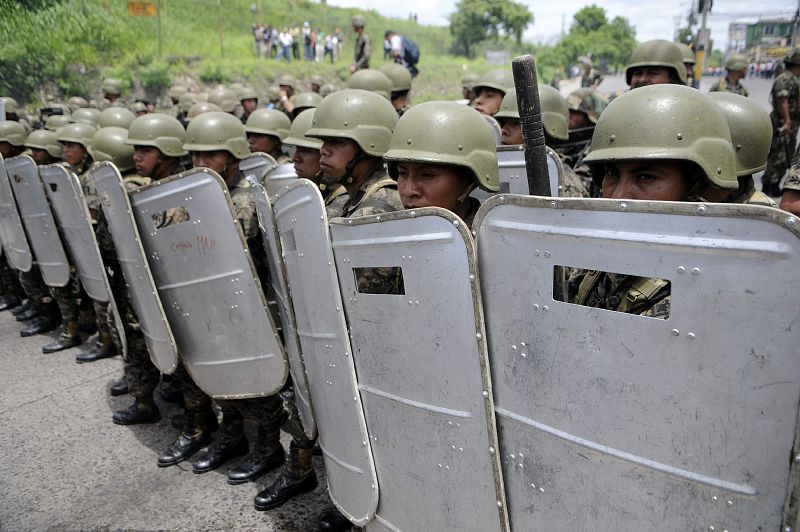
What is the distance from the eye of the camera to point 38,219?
537 cm

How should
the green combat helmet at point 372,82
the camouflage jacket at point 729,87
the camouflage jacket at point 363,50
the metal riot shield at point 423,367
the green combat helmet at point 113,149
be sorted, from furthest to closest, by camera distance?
the camouflage jacket at point 363,50
the camouflage jacket at point 729,87
the green combat helmet at point 372,82
the green combat helmet at point 113,149
the metal riot shield at point 423,367

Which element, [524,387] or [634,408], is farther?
[524,387]

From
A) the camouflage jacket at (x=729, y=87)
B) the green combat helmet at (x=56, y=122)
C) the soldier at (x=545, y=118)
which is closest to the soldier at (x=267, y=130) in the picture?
the soldier at (x=545, y=118)

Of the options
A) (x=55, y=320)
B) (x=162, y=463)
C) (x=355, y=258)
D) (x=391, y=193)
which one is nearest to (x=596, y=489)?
(x=355, y=258)

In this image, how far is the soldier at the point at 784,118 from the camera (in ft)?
25.5

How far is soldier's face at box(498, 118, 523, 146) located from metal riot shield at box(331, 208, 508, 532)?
264 centimetres

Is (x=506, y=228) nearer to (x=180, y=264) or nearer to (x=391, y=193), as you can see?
(x=391, y=193)

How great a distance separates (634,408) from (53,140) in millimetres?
6968

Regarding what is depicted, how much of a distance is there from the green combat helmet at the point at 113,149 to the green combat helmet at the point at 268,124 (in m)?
1.02

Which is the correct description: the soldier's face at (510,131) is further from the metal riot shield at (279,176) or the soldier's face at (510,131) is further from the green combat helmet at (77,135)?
the green combat helmet at (77,135)

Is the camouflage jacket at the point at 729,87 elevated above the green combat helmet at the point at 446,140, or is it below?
below

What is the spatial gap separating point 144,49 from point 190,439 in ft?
83.6

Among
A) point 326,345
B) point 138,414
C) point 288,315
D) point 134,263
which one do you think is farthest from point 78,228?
point 326,345

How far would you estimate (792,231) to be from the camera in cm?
109
